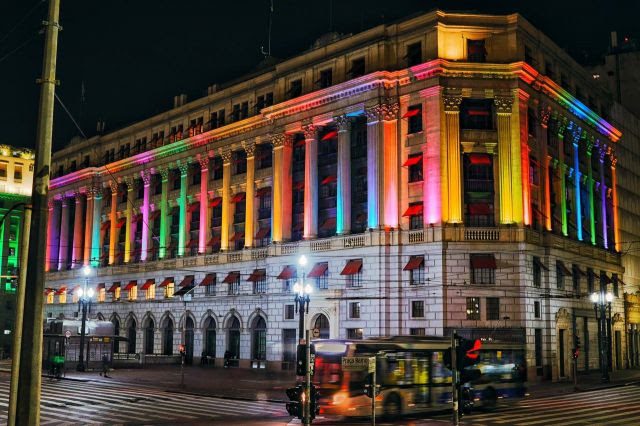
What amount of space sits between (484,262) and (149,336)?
43370 millimetres

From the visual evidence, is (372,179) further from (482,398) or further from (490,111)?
(482,398)

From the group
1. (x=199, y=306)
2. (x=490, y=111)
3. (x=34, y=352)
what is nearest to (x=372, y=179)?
(x=490, y=111)

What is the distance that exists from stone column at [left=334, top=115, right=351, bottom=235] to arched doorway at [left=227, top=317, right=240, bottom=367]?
16.9 meters

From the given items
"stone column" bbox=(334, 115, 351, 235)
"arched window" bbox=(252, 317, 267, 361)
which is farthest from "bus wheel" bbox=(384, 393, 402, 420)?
"arched window" bbox=(252, 317, 267, 361)

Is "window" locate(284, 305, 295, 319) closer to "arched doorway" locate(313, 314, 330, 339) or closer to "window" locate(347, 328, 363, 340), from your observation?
"arched doorway" locate(313, 314, 330, 339)

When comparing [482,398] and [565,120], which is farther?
[565,120]

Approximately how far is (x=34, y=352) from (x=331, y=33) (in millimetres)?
57616

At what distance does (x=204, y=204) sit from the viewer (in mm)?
74625

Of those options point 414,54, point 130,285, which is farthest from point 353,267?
point 130,285

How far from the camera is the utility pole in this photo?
1061 cm

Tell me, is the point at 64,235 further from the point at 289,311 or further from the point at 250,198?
the point at 289,311

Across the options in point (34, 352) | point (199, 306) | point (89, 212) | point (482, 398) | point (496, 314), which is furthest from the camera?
point (89, 212)

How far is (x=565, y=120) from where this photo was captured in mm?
63281

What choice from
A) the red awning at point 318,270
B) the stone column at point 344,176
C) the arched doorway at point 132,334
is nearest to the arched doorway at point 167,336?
the arched doorway at point 132,334
